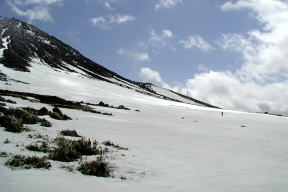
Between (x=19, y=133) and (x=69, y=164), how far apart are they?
4022 mm

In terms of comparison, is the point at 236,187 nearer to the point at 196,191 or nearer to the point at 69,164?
the point at 196,191

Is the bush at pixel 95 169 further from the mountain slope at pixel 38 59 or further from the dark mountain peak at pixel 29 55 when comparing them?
the dark mountain peak at pixel 29 55

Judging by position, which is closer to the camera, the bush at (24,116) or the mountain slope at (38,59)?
the bush at (24,116)

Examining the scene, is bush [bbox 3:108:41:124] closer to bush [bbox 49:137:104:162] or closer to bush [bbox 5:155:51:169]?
bush [bbox 49:137:104:162]

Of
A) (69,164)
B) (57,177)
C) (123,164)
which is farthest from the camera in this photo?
(123,164)

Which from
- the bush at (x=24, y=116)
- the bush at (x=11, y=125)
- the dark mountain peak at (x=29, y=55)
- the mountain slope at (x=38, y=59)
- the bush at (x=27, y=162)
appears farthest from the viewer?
the mountain slope at (x=38, y=59)

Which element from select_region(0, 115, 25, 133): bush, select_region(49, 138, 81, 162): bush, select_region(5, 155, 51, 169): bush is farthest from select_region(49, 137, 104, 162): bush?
select_region(0, 115, 25, 133): bush

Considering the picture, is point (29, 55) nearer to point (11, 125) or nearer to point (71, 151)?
point (11, 125)

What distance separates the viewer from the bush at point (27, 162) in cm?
596

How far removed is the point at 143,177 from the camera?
6.34m

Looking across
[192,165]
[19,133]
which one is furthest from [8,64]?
[192,165]

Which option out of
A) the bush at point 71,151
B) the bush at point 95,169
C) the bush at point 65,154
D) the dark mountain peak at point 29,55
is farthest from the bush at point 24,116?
the dark mountain peak at point 29,55

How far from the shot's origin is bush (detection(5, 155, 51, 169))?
→ 5.96m

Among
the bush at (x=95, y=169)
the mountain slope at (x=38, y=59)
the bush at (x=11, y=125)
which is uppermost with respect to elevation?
the mountain slope at (x=38, y=59)
